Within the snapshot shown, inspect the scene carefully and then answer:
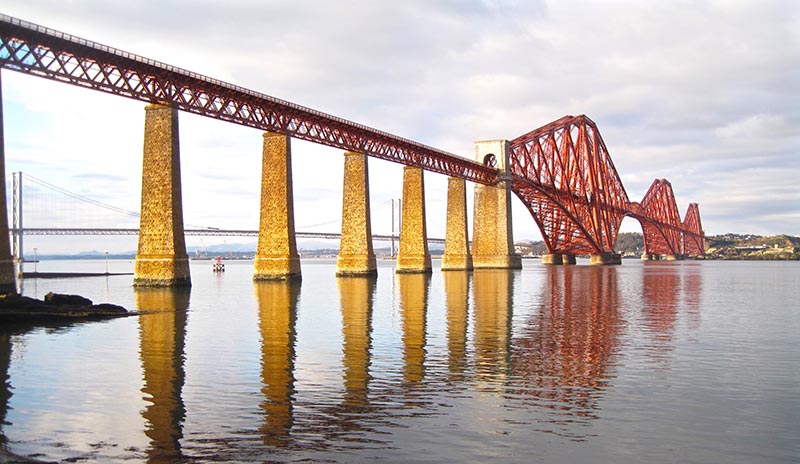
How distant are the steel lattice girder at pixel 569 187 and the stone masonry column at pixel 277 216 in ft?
193

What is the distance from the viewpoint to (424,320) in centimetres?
2816

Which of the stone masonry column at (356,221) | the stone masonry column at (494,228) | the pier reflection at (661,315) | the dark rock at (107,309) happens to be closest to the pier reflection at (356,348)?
the pier reflection at (661,315)

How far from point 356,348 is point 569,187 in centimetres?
11071

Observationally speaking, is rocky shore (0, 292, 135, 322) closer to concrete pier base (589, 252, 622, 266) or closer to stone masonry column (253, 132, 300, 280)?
stone masonry column (253, 132, 300, 280)

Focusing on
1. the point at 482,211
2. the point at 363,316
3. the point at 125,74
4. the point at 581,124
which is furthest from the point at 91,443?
→ the point at 581,124

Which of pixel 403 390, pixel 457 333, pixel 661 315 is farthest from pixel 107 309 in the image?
pixel 661 315

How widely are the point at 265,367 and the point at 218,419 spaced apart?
16.3 feet

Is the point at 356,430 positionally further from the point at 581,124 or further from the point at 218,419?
the point at 581,124

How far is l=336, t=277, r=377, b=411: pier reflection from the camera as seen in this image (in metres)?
13.7

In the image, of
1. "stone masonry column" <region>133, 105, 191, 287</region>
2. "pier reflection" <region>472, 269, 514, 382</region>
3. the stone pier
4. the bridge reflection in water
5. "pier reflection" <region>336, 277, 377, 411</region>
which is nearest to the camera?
the bridge reflection in water

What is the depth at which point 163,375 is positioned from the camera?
15.9 metres

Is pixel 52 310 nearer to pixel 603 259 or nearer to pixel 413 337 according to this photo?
pixel 413 337

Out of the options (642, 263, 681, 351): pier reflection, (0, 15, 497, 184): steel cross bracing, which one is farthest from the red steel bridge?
(642, 263, 681, 351): pier reflection

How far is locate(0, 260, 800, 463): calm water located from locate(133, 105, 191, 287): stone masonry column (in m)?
17.7
